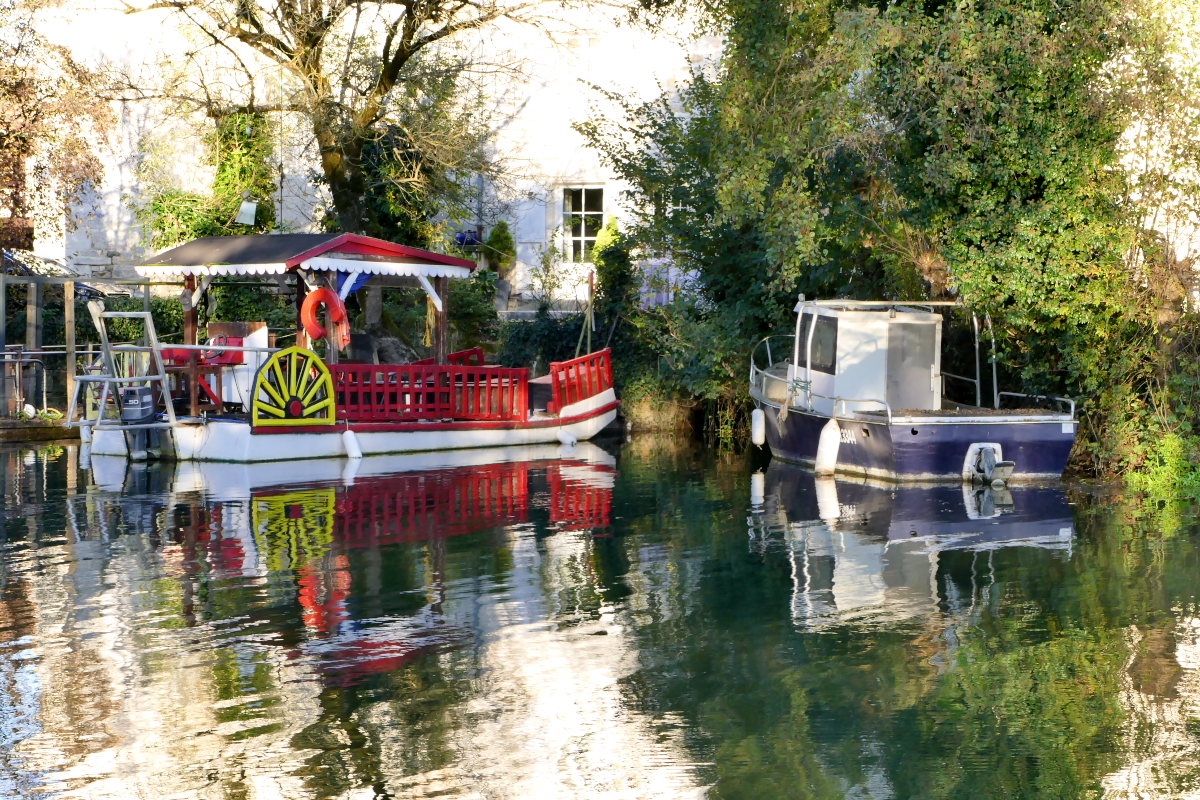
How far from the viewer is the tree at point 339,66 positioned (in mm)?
22969

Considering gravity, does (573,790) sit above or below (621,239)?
below

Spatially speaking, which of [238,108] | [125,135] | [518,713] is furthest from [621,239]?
[518,713]

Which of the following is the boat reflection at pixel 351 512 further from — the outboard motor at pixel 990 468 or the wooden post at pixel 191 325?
the outboard motor at pixel 990 468

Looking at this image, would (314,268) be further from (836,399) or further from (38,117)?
(836,399)

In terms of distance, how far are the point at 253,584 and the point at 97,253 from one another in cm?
2018

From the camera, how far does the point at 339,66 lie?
2556cm

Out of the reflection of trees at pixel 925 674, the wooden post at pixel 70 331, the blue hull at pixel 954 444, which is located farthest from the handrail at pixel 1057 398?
the wooden post at pixel 70 331

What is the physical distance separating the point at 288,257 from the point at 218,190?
8.99 m

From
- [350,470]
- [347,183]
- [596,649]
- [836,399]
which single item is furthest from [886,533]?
[347,183]

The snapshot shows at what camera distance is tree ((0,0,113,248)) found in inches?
890

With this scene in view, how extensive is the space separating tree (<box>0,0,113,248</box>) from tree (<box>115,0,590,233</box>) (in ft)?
3.66

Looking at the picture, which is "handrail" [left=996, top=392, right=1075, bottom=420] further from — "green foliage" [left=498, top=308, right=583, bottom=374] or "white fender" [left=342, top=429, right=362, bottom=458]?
"green foliage" [left=498, top=308, right=583, bottom=374]

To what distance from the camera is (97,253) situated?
28234mm

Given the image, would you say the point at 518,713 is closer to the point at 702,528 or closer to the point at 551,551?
the point at 551,551
